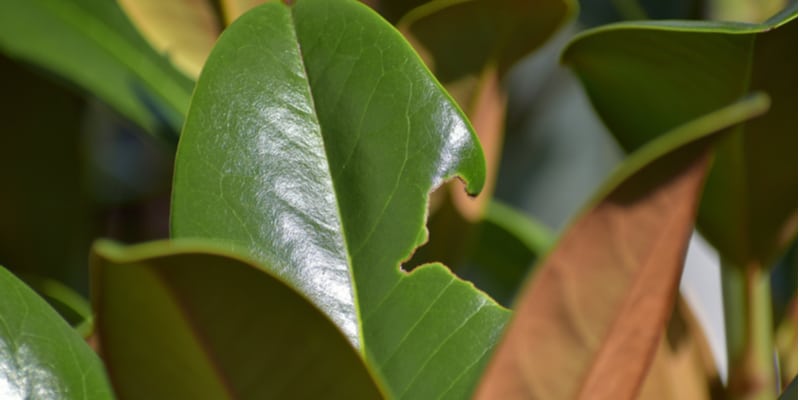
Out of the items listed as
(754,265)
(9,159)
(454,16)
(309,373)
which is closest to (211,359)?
(309,373)

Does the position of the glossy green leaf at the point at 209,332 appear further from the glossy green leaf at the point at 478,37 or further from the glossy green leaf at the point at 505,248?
the glossy green leaf at the point at 505,248

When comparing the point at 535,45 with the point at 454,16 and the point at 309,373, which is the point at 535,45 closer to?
the point at 454,16

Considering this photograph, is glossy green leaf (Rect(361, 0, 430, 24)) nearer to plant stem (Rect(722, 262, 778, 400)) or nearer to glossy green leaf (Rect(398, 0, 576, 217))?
glossy green leaf (Rect(398, 0, 576, 217))

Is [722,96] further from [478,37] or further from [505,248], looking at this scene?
[505,248]

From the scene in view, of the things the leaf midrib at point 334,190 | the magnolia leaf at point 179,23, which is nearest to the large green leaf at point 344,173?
the leaf midrib at point 334,190

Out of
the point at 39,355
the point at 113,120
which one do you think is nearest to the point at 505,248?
the point at 39,355
